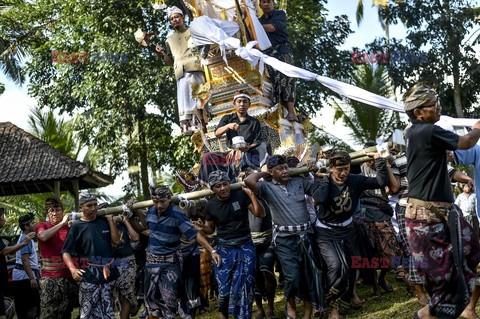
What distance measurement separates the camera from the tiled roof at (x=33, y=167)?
1642 centimetres

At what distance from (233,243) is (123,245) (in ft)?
5.70

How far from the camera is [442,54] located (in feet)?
59.7

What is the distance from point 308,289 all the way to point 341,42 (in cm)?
1444

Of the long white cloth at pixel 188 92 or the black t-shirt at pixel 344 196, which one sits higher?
the long white cloth at pixel 188 92

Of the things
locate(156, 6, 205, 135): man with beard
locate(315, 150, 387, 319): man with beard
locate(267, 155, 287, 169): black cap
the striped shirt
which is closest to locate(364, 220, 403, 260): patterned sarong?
locate(315, 150, 387, 319): man with beard

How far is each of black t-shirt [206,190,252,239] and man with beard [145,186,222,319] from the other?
27 centimetres

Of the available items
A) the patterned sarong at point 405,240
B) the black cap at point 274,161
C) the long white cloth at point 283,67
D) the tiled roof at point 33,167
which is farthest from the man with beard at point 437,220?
the tiled roof at point 33,167

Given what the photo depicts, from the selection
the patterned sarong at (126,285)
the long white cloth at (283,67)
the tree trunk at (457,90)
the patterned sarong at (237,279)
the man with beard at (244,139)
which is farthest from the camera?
the tree trunk at (457,90)

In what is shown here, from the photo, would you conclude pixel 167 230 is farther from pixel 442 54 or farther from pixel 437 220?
pixel 442 54

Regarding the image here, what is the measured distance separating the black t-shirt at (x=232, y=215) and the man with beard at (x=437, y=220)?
251 centimetres

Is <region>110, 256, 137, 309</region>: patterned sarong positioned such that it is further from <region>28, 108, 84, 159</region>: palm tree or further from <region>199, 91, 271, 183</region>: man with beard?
<region>28, 108, 84, 159</region>: palm tree

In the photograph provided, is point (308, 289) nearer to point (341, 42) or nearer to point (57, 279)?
point (57, 279)

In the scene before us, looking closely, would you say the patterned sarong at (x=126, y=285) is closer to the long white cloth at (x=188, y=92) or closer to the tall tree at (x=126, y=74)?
the long white cloth at (x=188, y=92)

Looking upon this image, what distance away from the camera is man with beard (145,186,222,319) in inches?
279
